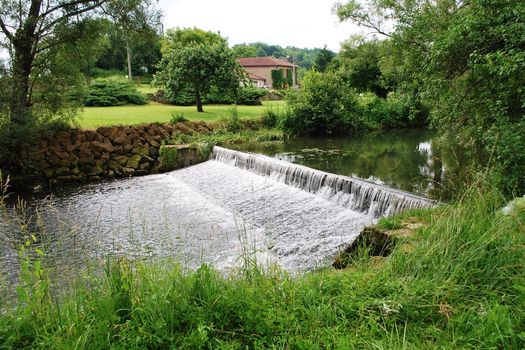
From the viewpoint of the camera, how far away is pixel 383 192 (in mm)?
7688

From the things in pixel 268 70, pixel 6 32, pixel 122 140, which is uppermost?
pixel 268 70

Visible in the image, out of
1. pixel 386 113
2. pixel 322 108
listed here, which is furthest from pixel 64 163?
pixel 386 113

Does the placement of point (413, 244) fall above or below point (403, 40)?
below

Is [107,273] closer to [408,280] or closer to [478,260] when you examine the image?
[408,280]

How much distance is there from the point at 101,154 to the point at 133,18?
511 centimetres

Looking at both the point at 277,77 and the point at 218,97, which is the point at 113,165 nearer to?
the point at 218,97

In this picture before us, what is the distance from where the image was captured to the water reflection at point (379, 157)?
10.5 m

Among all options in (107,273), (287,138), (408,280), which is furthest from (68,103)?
(408,280)

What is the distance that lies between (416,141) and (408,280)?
1619cm

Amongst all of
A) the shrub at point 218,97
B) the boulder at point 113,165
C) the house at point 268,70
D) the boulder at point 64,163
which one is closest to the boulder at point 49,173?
the boulder at point 64,163

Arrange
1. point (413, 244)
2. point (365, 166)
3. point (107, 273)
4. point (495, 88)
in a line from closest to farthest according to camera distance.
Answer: point (107, 273) → point (413, 244) → point (495, 88) → point (365, 166)

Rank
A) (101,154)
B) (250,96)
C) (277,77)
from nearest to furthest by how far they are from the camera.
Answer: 1. (101,154)
2. (250,96)
3. (277,77)

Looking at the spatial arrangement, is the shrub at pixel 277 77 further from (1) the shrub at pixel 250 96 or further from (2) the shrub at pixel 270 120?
(2) the shrub at pixel 270 120

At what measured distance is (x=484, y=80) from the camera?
5938mm
